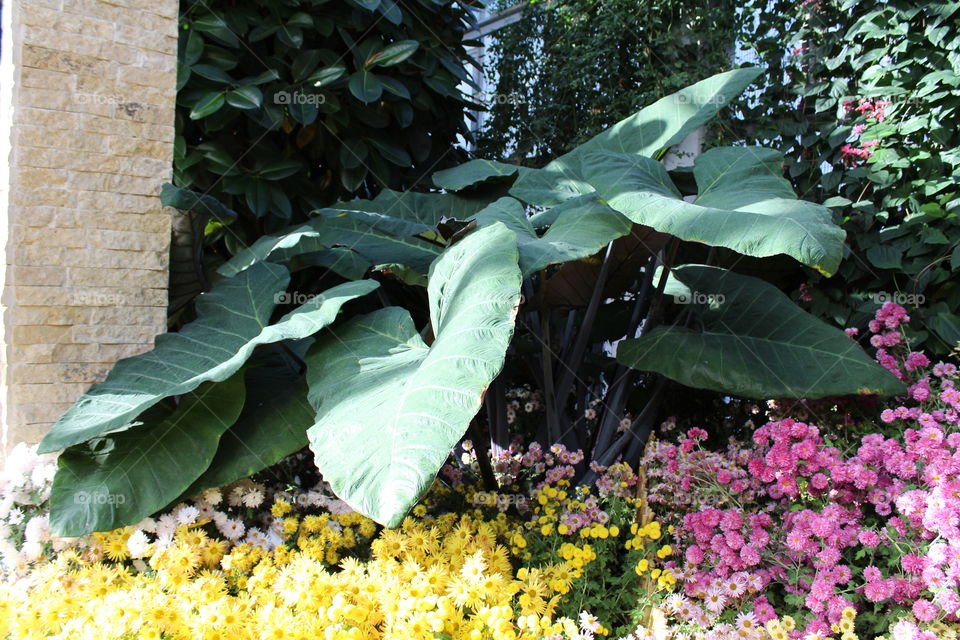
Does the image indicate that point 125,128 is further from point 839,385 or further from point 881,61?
point 881,61

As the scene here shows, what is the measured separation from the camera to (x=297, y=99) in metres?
2.63

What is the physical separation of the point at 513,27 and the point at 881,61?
→ 2.19m

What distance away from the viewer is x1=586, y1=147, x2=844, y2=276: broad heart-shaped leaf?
1.34m

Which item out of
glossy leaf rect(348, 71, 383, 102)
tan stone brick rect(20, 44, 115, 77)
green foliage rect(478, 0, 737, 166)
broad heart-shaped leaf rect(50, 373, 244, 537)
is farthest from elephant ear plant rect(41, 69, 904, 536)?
green foliage rect(478, 0, 737, 166)

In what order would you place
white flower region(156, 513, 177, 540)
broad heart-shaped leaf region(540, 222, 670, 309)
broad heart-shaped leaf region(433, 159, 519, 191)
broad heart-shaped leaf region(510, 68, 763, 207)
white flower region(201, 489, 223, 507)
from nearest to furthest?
white flower region(156, 513, 177, 540) < white flower region(201, 489, 223, 507) < broad heart-shaped leaf region(540, 222, 670, 309) < broad heart-shaped leaf region(510, 68, 763, 207) < broad heart-shaped leaf region(433, 159, 519, 191)

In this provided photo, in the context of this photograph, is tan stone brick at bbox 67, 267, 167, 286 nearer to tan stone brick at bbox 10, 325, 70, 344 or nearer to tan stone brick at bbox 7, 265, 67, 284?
tan stone brick at bbox 7, 265, 67, 284

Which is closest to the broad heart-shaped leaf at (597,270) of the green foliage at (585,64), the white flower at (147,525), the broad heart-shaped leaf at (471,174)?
the broad heart-shaped leaf at (471,174)

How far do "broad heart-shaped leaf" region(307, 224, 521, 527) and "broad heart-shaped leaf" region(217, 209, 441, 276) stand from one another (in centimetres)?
39

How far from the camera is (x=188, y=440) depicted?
5.33ft

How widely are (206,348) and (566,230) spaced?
3.19ft

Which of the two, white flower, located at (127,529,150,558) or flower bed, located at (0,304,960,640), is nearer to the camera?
flower bed, located at (0,304,960,640)

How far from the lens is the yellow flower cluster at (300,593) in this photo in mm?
1116

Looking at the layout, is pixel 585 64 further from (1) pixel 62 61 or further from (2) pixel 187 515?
(2) pixel 187 515

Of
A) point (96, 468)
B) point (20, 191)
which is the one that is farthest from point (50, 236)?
point (96, 468)
